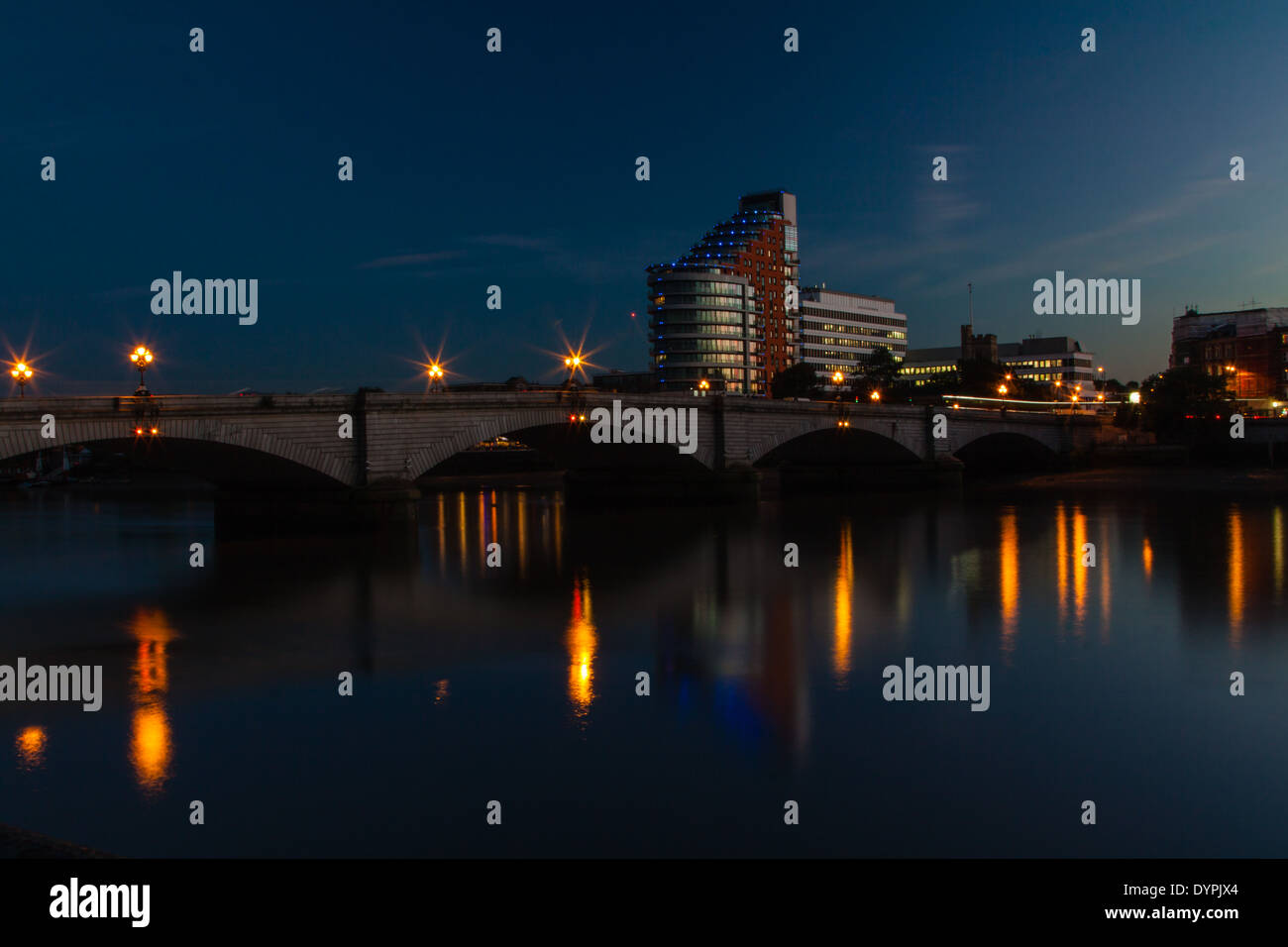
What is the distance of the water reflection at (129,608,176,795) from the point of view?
40.8 ft

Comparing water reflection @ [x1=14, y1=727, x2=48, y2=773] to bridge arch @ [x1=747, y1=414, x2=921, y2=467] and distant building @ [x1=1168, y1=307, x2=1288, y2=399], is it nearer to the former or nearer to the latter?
bridge arch @ [x1=747, y1=414, x2=921, y2=467]

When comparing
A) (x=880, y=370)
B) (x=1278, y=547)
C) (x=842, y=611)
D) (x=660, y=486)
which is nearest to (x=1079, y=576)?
(x=842, y=611)

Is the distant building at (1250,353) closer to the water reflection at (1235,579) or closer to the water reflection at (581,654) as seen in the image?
the water reflection at (1235,579)

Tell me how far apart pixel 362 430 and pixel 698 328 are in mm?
141661

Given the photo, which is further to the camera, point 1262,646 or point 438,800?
point 1262,646

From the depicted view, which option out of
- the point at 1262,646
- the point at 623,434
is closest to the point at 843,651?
the point at 1262,646

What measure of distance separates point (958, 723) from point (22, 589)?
27.9 m

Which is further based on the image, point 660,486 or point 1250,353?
point 1250,353

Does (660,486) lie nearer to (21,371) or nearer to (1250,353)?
(21,371)

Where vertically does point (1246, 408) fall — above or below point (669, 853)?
above

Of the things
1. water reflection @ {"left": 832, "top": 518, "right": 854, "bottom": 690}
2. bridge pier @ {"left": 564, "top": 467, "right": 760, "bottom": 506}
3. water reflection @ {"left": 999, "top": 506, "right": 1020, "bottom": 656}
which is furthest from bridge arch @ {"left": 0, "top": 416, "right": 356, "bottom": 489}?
water reflection @ {"left": 999, "top": 506, "right": 1020, "bottom": 656}

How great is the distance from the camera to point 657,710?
48.7ft

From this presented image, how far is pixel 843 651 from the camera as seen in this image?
19234mm
